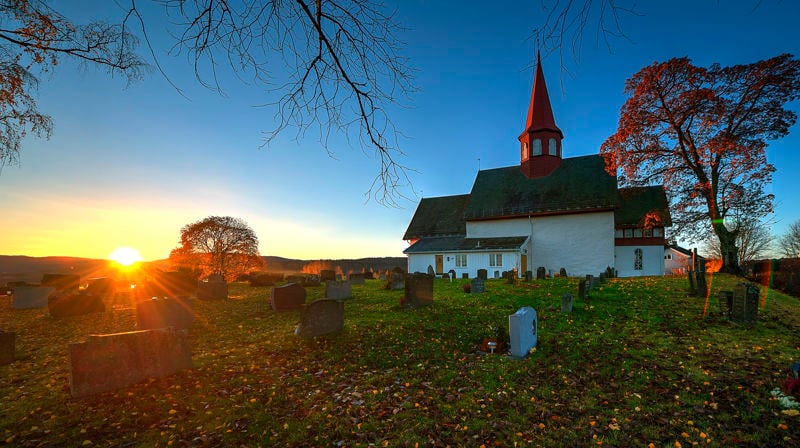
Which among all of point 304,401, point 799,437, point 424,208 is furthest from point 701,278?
point 424,208

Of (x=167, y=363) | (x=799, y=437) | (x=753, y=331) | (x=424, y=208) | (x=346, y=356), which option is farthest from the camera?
(x=424, y=208)

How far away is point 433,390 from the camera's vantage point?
18.0ft

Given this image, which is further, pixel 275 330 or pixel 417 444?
pixel 275 330

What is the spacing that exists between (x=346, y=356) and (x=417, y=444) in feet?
11.2

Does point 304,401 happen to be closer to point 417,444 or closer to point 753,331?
point 417,444

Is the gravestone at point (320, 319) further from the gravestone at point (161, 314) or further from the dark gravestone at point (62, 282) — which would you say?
the dark gravestone at point (62, 282)

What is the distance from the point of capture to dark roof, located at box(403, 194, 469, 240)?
34875 mm

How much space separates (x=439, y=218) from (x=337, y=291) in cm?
2339

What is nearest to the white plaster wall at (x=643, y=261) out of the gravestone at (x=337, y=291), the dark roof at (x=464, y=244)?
the dark roof at (x=464, y=244)

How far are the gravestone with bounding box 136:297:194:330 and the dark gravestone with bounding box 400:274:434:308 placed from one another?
6.65m

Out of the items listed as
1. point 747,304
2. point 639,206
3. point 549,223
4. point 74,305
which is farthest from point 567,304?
point 639,206

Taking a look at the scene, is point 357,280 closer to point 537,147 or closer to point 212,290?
point 212,290

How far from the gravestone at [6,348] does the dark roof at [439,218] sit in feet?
99.7

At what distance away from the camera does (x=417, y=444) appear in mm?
3965
